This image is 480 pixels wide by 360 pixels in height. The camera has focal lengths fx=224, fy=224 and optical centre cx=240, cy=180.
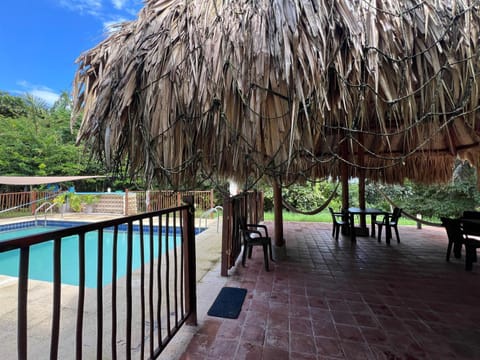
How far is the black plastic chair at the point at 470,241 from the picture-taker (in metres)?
2.90

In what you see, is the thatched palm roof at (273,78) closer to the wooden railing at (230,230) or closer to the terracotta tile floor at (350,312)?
the wooden railing at (230,230)

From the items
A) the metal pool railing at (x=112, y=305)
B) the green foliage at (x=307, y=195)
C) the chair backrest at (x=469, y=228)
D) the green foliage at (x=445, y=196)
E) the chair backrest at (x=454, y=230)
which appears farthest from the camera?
the green foliage at (x=307, y=195)

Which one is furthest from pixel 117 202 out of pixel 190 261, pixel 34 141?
pixel 190 261

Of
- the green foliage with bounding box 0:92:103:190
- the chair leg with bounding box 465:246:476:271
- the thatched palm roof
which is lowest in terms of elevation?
the chair leg with bounding box 465:246:476:271

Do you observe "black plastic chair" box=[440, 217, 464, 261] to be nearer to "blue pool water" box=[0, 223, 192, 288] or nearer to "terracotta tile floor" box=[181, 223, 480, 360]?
"terracotta tile floor" box=[181, 223, 480, 360]

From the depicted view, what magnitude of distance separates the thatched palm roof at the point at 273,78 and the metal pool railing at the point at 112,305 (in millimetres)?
620

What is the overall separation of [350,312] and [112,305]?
197cm

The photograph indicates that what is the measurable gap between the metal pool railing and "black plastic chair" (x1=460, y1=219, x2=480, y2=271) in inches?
139

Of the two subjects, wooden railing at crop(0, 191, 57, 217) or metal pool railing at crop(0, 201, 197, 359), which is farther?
wooden railing at crop(0, 191, 57, 217)

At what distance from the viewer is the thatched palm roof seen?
1.49 meters

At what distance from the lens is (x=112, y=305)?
105 cm

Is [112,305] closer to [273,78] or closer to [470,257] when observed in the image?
[273,78]

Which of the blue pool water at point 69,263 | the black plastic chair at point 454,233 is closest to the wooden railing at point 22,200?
the blue pool water at point 69,263

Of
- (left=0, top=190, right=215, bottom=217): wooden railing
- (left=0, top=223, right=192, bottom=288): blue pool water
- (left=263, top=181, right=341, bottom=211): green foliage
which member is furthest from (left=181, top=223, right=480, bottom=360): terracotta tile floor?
(left=263, top=181, right=341, bottom=211): green foliage
